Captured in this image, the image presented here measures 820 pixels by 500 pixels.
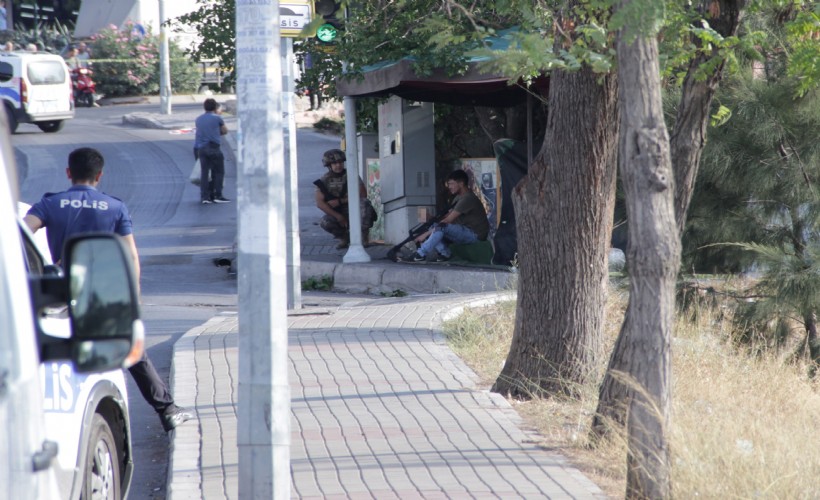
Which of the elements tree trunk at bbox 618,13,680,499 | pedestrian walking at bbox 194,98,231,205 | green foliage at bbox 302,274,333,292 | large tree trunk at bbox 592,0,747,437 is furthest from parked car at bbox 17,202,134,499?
pedestrian walking at bbox 194,98,231,205

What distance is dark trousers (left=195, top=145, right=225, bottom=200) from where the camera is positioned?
1875cm

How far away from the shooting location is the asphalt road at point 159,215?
7.98m

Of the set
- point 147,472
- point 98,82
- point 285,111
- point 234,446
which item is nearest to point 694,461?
point 234,446

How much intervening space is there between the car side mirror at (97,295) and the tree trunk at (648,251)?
2707 millimetres

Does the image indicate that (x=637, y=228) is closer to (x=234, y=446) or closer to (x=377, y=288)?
(x=234, y=446)

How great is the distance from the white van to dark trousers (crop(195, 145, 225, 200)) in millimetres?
6394

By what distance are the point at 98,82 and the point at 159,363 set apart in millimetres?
32559

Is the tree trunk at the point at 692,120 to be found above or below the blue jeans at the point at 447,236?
above

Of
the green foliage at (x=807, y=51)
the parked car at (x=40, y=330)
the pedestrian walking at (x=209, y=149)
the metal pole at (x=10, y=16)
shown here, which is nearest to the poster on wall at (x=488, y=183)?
the pedestrian walking at (x=209, y=149)

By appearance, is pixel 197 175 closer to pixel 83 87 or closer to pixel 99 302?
pixel 99 302

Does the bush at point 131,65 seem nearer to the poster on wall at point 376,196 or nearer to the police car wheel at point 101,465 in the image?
the poster on wall at point 376,196

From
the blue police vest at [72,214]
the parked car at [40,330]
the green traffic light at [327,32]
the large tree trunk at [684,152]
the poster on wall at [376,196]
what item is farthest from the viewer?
the poster on wall at [376,196]

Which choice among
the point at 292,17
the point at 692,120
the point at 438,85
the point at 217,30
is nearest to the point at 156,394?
the point at 692,120

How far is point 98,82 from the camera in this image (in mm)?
39312
